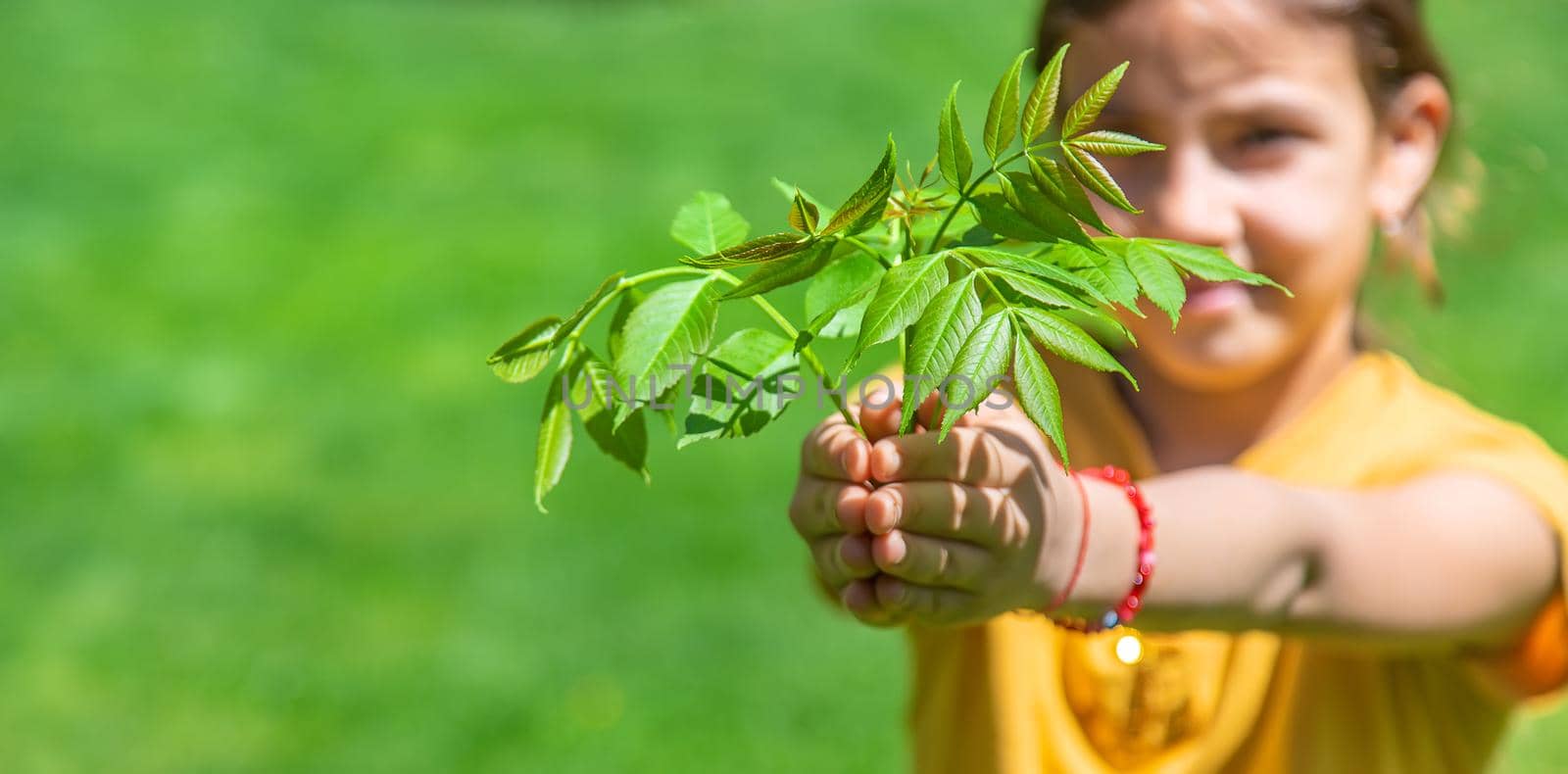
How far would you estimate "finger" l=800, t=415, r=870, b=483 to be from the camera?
126 cm

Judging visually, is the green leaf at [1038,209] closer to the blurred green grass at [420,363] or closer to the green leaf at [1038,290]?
the green leaf at [1038,290]

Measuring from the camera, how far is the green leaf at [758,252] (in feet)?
3.67

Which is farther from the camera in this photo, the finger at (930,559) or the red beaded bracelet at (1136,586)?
the red beaded bracelet at (1136,586)

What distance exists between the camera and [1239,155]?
177cm

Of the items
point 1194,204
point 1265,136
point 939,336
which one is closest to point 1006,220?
point 939,336

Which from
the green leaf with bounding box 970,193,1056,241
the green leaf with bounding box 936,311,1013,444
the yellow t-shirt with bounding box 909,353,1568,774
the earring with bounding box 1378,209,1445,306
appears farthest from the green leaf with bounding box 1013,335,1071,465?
the earring with bounding box 1378,209,1445,306

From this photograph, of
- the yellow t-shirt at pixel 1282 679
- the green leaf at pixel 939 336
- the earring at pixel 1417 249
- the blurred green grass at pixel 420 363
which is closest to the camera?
the green leaf at pixel 939 336

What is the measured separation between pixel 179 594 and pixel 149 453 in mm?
736

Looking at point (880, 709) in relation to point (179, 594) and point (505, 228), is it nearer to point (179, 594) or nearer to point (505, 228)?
point (179, 594)

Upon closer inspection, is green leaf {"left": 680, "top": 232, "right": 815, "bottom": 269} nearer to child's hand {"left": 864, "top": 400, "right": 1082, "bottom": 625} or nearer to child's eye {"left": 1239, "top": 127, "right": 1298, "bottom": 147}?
child's hand {"left": 864, "top": 400, "right": 1082, "bottom": 625}

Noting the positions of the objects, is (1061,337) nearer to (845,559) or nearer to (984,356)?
(984,356)

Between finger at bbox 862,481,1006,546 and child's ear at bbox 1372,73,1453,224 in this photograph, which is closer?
finger at bbox 862,481,1006,546

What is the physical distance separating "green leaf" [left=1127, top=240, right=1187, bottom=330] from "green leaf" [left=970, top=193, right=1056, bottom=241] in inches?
2.7

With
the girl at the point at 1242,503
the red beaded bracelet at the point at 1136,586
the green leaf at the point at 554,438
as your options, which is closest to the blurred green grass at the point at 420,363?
the girl at the point at 1242,503
